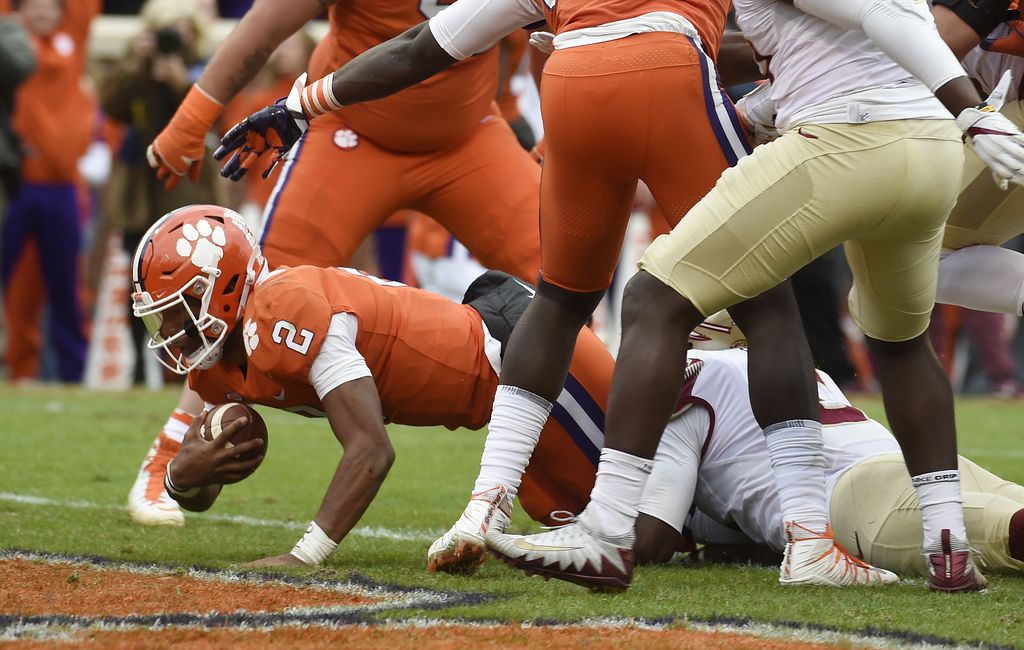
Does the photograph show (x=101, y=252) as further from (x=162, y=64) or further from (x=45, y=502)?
(x=45, y=502)

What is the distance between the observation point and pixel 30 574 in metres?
3.43

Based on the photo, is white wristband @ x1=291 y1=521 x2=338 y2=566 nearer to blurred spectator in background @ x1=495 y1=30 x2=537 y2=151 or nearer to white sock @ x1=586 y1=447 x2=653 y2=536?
white sock @ x1=586 y1=447 x2=653 y2=536

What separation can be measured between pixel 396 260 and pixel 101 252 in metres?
2.24

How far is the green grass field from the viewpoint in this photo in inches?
122

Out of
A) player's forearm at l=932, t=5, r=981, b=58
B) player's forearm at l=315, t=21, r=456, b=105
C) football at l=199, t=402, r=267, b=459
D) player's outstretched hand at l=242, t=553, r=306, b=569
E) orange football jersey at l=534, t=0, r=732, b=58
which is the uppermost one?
player's forearm at l=932, t=5, r=981, b=58

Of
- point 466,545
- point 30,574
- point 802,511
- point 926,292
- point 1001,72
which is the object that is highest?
point 1001,72

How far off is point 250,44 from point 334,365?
4.62ft

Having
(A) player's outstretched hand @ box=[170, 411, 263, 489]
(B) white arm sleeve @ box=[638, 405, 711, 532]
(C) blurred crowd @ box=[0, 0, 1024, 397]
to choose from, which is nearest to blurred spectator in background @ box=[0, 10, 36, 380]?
(C) blurred crowd @ box=[0, 0, 1024, 397]

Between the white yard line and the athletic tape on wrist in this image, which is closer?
the athletic tape on wrist

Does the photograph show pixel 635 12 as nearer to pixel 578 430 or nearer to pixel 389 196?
pixel 578 430

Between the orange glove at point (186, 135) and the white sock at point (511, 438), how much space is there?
1541 mm

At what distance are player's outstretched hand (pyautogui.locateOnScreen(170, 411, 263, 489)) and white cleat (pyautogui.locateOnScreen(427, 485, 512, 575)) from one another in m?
0.60

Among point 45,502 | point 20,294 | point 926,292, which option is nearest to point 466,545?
point 926,292

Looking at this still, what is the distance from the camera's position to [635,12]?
332 cm
